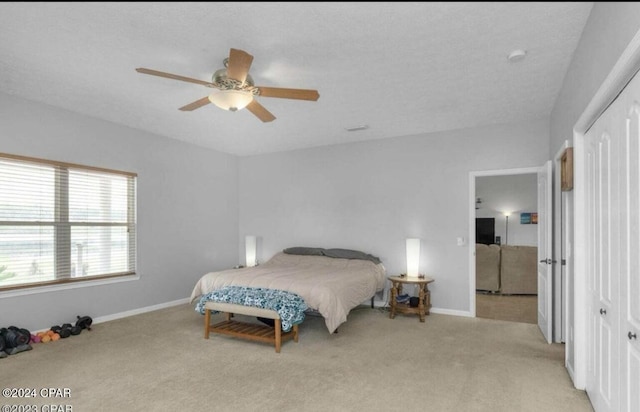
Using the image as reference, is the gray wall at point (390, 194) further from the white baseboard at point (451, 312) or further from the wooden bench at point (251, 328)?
the wooden bench at point (251, 328)

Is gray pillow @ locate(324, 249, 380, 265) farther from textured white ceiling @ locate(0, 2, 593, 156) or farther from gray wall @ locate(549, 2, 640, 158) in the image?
gray wall @ locate(549, 2, 640, 158)

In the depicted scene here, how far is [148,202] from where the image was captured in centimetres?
534

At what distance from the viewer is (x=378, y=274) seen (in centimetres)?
521

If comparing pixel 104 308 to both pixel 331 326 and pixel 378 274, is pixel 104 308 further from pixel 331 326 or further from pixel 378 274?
pixel 378 274

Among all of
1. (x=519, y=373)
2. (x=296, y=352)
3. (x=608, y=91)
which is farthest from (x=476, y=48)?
(x=296, y=352)

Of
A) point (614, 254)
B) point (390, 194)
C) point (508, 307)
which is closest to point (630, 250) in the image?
point (614, 254)

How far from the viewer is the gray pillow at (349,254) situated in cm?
551

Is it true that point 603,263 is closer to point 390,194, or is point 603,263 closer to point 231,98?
point 231,98

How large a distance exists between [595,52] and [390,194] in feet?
11.6

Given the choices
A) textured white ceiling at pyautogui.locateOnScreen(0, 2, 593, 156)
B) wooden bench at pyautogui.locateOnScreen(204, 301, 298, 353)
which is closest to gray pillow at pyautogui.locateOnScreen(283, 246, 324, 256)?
wooden bench at pyautogui.locateOnScreen(204, 301, 298, 353)

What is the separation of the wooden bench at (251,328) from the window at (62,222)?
1.83m

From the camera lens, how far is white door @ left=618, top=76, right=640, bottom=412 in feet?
5.58

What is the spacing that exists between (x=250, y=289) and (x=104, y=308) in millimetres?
2110

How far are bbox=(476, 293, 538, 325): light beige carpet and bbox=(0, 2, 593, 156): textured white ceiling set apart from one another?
261 centimetres
